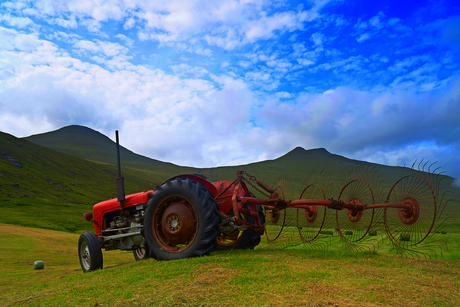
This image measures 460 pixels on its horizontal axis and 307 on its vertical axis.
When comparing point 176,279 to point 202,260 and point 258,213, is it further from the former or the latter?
point 258,213

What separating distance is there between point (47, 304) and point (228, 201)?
17.2ft

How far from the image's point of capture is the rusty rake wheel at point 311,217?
8.12m

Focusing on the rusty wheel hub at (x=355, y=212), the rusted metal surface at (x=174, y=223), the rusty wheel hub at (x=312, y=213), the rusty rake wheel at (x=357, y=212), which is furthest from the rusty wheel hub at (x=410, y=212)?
the rusted metal surface at (x=174, y=223)

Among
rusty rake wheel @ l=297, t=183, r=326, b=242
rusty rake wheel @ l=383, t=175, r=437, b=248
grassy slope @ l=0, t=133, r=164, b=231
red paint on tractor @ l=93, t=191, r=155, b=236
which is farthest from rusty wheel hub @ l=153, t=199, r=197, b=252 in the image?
grassy slope @ l=0, t=133, r=164, b=231

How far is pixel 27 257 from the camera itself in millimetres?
13039

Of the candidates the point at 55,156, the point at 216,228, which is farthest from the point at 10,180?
the point at 216,228

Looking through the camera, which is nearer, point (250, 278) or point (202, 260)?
point (250, 278)

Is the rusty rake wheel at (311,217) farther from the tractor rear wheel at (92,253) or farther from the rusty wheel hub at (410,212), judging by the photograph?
the tractor rear wheel at (92,253)

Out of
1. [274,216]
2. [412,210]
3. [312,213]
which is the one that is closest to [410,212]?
[412,210]

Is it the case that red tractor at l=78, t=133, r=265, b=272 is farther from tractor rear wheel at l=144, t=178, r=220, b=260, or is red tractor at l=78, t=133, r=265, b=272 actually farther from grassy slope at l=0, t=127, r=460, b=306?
grassy slope at l=0, t=127, r=460, b=306

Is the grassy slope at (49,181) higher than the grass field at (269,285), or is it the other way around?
the grassy slope at (49,181)

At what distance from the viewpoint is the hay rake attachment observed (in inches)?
242

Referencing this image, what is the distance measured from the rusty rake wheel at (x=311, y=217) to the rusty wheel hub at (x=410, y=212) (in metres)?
1.84

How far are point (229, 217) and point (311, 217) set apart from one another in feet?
8.64
